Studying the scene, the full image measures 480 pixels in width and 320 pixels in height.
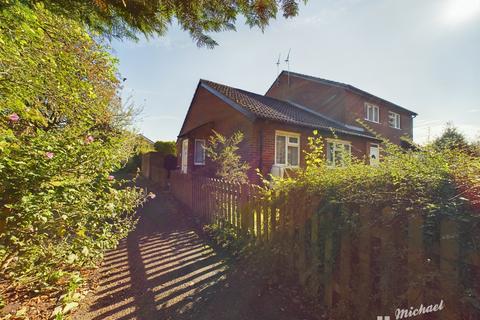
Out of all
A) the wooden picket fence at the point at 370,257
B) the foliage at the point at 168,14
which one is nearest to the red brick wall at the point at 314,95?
the wooden picket fence at the point at 370,257

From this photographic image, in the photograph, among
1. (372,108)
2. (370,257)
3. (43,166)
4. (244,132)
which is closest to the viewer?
(43,166)

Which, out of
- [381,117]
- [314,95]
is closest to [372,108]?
[381,117]

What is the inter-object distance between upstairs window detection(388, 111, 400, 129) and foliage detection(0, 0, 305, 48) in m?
20.5

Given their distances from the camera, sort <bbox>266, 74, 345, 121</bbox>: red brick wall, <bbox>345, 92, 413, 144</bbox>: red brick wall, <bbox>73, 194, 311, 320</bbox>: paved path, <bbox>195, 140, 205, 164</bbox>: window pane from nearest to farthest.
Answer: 1. <bbox>73, 194, 311, 320</bbox>: paved path
2. <bbox>195, 140, 205, 164</bbox>: window pane
3. <bbox>345, 92, 413, 144</bbox>: red brick wall
4. <bbox>266, 74, 345, 121</bbox>: red brick wall

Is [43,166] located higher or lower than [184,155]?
lower

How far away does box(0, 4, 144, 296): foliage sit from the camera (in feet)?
6.77

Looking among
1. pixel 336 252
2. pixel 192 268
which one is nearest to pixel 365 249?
pixel 336 252

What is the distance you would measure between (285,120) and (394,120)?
14.0m

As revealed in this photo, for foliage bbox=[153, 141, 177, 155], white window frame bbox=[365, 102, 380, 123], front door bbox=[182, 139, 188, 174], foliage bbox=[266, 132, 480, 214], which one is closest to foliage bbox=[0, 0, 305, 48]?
foliage bbox=[266, 132, 480, 214]

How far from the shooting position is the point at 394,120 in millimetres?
19922

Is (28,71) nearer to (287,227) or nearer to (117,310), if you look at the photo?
(117,310)

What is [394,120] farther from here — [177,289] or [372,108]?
[177,289]

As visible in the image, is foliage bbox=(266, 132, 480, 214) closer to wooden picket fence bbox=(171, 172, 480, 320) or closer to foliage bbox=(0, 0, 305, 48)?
wooden picket fence bbox=(171, 172, 480, 320)

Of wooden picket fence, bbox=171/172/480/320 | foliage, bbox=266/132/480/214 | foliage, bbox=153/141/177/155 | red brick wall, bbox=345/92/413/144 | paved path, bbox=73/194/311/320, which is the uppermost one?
red brick wall, bbox=345/92/413/144
